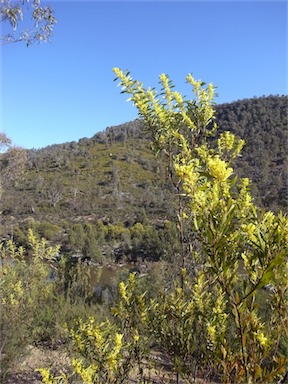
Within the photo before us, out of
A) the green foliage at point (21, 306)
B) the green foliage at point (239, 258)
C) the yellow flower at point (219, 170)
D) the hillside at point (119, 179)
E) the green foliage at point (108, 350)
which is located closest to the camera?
the green foliage at point (239, 258)

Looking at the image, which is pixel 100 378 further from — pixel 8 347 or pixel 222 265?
pixel 8 347

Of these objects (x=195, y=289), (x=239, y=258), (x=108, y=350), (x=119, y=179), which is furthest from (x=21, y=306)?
(x=119, y=179)

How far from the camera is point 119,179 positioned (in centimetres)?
5112

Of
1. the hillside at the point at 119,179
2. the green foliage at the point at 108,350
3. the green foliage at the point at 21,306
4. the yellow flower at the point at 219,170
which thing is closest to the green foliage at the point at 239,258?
the yellow flower at the point at 219,170

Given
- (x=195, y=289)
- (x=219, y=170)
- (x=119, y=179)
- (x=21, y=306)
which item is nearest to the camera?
(x=219, y=170)

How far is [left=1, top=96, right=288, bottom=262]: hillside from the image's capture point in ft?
125

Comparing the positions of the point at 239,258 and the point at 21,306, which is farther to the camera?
the point at 21,306

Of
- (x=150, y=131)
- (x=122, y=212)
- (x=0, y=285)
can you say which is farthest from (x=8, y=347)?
(x=122, y=212)

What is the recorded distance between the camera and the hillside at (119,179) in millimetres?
38031

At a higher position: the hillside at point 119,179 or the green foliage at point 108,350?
the hillside at point 119,179

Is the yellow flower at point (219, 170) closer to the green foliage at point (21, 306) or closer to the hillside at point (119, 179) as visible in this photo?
the green foliage at point (21, 306)

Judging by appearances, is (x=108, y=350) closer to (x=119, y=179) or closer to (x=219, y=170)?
(x=219, y=170)

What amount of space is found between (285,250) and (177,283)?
103cm

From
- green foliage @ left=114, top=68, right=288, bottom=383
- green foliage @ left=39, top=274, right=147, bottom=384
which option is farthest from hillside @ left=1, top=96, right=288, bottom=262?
green foliage @ left=114, top=68, right=288, bottom=383
